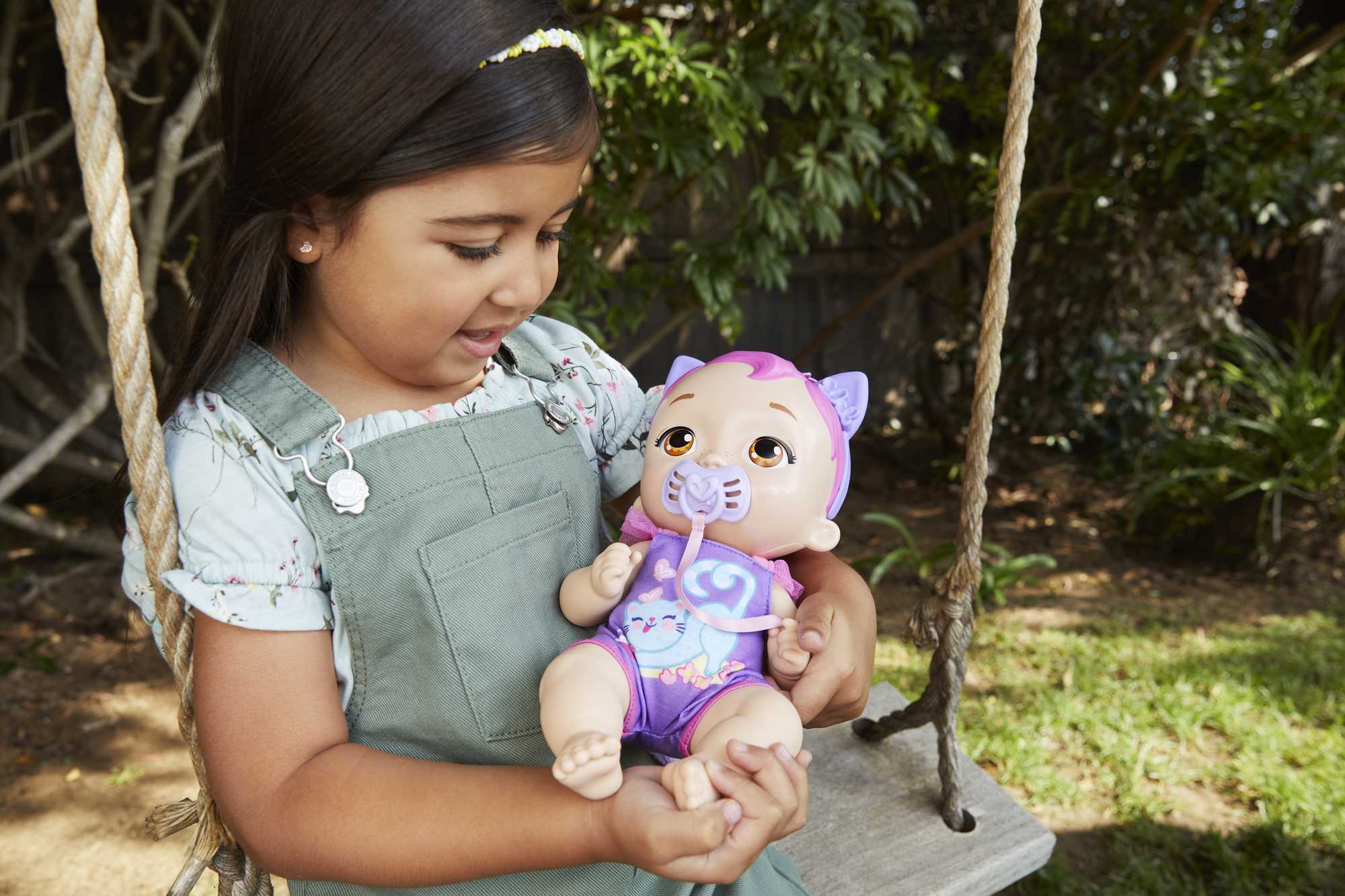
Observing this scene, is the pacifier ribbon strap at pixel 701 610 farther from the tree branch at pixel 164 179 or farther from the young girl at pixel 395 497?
the tree branch at pixel 164 179

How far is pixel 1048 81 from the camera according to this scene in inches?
195

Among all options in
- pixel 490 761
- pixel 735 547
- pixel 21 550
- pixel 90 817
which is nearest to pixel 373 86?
pixel 735 547

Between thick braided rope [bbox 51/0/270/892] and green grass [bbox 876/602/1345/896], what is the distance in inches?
87.6

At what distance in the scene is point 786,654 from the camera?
4.18ft

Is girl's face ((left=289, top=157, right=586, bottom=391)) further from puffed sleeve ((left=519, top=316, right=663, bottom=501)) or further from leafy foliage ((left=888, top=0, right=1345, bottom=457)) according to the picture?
leafy foliage ((left=888, top=0, right=1345, bottom=457))

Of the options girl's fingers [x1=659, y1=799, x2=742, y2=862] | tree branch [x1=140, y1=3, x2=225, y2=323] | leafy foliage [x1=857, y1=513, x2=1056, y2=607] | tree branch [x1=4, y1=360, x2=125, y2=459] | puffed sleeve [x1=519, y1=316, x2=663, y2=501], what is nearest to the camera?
girl's fingers [x1=659, y1=799, x2=742, y2=862]

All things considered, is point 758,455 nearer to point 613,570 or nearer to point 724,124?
point 613,570

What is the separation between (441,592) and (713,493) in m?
0.36

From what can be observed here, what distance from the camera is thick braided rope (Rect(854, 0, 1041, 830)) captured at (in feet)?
4.63

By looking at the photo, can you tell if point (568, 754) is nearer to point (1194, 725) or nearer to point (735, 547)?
point (735, 547)

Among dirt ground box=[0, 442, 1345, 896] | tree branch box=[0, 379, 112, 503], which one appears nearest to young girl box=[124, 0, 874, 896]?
dirt ground box=[0, 442, 1345, 896]

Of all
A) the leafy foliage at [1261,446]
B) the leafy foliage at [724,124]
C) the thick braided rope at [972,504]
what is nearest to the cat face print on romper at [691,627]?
the thick braided rope at [972,504]

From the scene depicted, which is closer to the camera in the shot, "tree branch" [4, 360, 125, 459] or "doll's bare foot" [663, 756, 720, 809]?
"doll's bare foot" [663, 756, 720, 809]

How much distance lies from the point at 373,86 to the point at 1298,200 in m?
4.55
